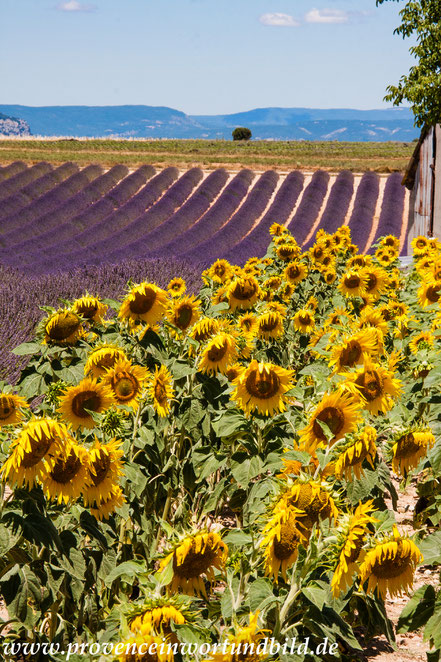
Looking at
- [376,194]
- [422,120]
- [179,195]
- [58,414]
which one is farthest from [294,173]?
[58,414]

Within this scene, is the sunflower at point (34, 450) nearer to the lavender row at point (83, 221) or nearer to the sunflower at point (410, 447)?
the sunflower at point (410, 447)

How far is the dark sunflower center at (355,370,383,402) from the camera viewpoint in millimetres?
2304

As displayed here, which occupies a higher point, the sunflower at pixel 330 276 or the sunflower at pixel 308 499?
the sunflower at pixel 308 499

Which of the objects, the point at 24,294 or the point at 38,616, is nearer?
the point at 38,616

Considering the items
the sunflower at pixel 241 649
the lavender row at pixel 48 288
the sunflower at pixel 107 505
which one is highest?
the sunflower at pixel 241 649

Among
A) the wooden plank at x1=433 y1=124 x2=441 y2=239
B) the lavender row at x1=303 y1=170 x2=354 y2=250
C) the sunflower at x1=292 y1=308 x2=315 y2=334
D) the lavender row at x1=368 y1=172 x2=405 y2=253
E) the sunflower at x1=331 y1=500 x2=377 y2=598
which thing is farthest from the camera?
the lavender row at x1=303 y1=170 x2=354 y2=250

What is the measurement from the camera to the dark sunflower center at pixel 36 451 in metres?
1.67

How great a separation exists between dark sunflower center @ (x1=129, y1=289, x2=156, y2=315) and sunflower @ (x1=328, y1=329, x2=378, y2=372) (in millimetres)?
840

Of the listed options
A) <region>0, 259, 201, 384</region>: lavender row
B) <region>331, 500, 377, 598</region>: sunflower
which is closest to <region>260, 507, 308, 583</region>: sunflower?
<region>331, 500, 377, 598</region>: sunflower

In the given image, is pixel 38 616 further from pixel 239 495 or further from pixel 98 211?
pixel 98 211

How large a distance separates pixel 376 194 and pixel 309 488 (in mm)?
22586

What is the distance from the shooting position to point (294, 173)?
85.4ft

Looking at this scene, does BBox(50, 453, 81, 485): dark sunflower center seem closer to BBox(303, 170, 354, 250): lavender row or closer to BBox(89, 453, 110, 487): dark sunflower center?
BBox(89, 453, 110, 487): dark sunflower center

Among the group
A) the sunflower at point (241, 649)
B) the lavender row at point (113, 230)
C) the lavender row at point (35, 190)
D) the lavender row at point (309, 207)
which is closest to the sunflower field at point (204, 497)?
the sunflower at point (241, 649)
